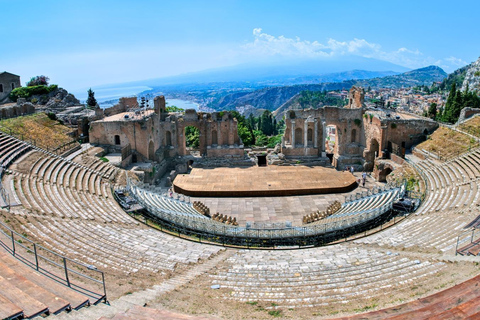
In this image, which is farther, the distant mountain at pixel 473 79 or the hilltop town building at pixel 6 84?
the distant mountain at pixel 473 79

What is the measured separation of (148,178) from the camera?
31406 mm

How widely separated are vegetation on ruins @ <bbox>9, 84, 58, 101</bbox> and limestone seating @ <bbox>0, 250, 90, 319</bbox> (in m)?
44.9

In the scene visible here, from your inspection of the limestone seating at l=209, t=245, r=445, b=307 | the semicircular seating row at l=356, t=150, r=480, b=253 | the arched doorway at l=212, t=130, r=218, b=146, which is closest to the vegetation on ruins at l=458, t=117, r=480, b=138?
the semicircular seating row at l=356, t=150, r=480, b=253

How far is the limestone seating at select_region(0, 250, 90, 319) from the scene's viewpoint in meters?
8.73

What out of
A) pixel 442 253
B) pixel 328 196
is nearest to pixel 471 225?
pixel 442 253

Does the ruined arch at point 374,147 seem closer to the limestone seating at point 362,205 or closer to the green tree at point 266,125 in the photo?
the limestone seating at point 362,205

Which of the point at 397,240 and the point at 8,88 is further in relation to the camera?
the point at 8,88

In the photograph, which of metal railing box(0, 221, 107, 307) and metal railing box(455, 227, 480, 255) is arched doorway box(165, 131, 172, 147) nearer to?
metal railing box(0, 221, 107, 307)

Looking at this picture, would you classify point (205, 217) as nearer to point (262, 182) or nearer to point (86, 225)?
point (86, 225)

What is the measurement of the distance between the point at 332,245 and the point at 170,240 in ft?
29.3

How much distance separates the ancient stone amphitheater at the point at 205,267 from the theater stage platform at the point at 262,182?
6.93 metres

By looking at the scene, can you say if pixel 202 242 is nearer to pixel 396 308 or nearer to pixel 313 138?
pixel 396 308

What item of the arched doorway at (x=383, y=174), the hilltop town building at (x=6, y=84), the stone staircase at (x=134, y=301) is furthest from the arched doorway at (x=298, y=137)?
the hilltop town building at (x=6, y=84)

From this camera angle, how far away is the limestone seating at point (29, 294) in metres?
8.73
